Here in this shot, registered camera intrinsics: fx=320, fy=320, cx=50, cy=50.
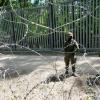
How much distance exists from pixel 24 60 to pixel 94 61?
8.89 ft

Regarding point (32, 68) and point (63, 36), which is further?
point (63, 36)

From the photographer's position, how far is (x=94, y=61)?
1013 cm

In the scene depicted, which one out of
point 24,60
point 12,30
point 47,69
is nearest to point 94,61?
point 47,69

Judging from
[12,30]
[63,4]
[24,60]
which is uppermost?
[63,4]

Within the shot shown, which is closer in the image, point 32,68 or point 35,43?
point 32,68

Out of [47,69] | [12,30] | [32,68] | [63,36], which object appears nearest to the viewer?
[47,69]

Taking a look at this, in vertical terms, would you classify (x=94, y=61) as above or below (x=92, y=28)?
below

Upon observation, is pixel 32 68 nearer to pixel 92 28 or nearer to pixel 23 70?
pixel 23 70

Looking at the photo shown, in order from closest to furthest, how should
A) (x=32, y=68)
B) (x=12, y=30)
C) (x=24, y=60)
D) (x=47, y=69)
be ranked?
(x=47, y=69) → (x=32, y=68) → (x=24, y=60) → (x=12, y=30)

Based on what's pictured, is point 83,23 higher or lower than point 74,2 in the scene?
lower

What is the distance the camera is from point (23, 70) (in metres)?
9.78

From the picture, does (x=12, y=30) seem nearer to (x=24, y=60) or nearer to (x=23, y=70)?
(x=24, y=60)

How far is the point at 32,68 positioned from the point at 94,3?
376cm

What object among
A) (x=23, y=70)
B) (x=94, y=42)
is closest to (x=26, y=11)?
(x=94, y=42)
